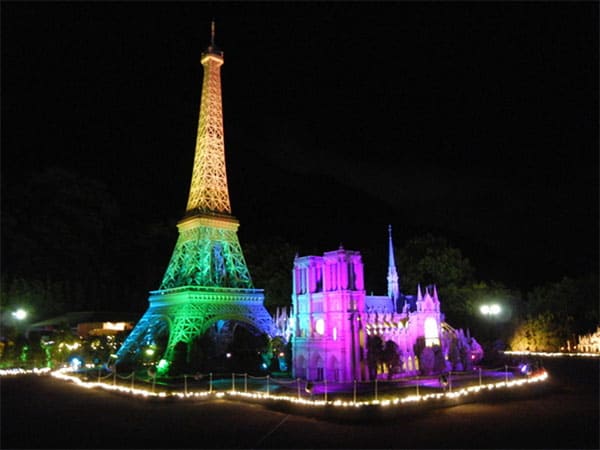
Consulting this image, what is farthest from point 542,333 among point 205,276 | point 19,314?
point 19,314

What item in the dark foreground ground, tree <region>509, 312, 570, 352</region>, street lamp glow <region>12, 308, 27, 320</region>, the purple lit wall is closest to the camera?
the dark foreground ground

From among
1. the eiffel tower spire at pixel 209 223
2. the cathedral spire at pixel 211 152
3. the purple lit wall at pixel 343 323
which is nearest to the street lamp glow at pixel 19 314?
the eiffel tower spire at pixel 209 223

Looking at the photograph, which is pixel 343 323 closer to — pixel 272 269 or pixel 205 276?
pixel 205 276

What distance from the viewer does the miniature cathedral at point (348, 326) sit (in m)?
35.3

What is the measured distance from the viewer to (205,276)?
167 ft

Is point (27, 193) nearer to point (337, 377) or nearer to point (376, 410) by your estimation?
point (337, 377)

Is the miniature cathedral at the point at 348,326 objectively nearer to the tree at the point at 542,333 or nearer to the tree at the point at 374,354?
the tree at the point at 374,354

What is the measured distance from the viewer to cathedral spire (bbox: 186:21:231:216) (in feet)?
185

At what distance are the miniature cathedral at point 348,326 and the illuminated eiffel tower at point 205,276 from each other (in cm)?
1166

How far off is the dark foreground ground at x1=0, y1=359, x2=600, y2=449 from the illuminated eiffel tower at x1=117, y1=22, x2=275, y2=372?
17.6m

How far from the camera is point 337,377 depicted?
34812 millimetres

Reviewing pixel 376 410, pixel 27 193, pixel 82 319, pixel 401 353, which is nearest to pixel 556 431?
pixel 376 410

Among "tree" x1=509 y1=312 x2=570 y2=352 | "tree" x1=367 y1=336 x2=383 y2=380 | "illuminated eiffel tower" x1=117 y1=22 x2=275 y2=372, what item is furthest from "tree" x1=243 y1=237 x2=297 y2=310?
"tree" x1=367 y1=336 x2=383 y2=380

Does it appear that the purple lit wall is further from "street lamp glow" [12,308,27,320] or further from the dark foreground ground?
"street lamp glow" [12,308,27,320]
